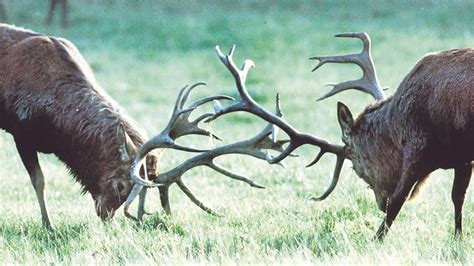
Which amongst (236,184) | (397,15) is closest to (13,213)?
(236,184)

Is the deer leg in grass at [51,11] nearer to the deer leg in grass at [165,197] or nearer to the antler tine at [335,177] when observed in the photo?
the deer leg in grass at [165,197]

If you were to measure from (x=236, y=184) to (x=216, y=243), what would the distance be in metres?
4.28

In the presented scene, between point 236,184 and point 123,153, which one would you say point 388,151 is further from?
point 236,184

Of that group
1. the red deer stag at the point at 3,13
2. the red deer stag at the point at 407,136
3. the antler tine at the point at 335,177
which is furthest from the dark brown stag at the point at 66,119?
the red deer stag at the point at 3,13

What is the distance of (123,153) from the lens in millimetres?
8531

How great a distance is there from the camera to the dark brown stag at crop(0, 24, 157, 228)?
865 centimetres

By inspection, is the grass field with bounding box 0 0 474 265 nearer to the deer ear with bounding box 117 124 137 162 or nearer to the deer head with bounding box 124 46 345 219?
the deer head with bounding box 124 46 345 219

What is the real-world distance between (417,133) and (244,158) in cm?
605

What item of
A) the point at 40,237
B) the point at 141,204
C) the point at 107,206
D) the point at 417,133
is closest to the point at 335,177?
the point at 417,133

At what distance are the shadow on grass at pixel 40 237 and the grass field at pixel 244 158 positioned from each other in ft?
0.06

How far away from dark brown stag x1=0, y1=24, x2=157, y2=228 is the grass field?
0.32 metres

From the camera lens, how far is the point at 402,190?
26.1 ft

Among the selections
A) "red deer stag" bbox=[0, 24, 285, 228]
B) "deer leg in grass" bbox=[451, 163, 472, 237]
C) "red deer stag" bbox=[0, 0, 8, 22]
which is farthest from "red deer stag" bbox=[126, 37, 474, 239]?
"red deer stag" bbox=[0, 0, 8, 22]

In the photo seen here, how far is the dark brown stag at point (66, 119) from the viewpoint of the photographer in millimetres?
8648
